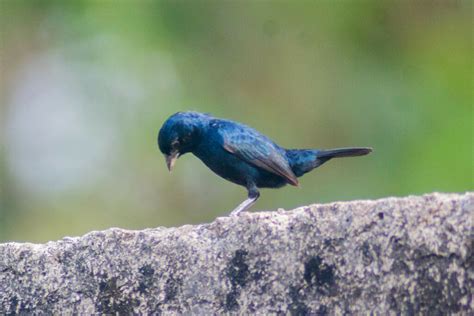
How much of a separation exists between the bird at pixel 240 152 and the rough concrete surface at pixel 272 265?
2.07 m

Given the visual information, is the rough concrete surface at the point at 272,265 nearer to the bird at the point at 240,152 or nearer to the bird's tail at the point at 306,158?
the bird at the point at 240,152

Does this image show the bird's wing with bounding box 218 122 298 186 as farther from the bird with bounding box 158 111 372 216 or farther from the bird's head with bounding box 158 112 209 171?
the bird's head with bounding box 158 112 209 171

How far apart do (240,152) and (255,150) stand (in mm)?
75

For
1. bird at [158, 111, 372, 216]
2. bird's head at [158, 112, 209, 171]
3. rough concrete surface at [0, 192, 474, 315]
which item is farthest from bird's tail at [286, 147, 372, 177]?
rough concrete surface at [0, 192, 474, 315]

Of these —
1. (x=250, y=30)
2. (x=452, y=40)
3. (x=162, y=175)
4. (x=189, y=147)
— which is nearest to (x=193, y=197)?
(x=162, y=175)

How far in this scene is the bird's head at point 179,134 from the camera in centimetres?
501

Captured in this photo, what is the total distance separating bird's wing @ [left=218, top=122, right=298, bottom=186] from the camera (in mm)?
4871

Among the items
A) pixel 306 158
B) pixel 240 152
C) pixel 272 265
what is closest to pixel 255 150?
pixel 240 152

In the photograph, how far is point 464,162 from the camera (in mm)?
6207

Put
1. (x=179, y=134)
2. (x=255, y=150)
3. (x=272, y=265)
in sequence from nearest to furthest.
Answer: (x=272, y=265)
(x=255, y=150)
(x=179, y=134)

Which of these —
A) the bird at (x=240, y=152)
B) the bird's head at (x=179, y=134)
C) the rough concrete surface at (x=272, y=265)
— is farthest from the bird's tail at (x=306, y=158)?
the rough concrete surface at (x=272, y=265)

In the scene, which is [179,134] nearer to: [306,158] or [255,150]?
[255,150]

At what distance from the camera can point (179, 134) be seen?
5.02m

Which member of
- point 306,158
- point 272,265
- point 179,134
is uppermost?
point 179,134
